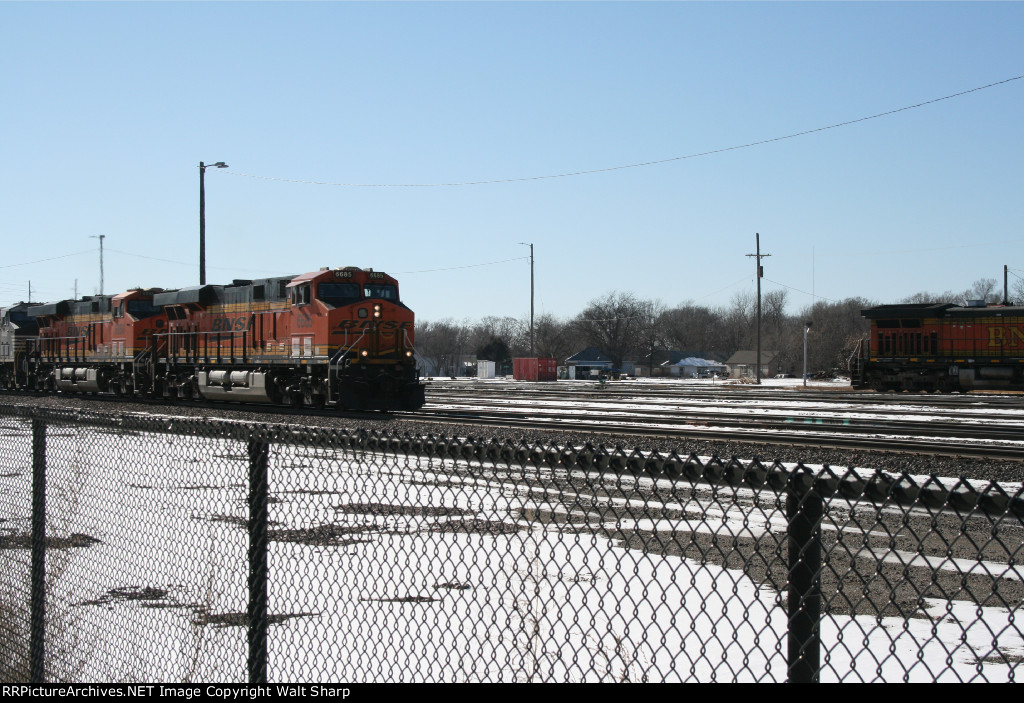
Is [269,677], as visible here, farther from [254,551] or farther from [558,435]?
[558,435]

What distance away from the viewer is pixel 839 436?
17.0 meters

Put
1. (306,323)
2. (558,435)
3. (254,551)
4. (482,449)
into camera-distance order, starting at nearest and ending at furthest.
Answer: (482,449) < (254,551) < (558,435) < (306,323)

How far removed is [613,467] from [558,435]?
13.4 m

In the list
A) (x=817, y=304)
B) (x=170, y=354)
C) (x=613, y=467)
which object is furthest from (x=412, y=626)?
(x=817, y=304)

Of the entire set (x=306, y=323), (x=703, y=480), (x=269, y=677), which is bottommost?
(x=269, y=677)

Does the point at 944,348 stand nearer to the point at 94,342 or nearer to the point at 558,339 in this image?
the point at 94,342

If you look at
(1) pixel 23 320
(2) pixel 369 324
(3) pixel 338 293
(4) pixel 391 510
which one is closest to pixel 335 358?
(2) pixel 369 324

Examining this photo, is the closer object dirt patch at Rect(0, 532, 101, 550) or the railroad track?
dirt patch at Rect(0, 532, 101, 550)

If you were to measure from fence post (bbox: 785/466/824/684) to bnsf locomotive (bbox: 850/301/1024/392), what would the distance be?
39.2m

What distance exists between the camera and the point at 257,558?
3.91 meters

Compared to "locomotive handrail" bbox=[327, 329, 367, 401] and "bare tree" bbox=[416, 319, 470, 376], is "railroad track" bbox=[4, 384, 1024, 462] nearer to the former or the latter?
"locomotive handrail" bbox=[327, 329, 367, 401]

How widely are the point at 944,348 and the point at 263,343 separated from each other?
28572mm

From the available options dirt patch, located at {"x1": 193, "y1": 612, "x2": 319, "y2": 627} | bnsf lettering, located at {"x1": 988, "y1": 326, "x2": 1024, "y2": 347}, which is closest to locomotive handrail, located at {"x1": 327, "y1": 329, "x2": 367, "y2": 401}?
dirt patch, located at {"x1": 193, "y1": 612, "x2": 319, "y2": 627}

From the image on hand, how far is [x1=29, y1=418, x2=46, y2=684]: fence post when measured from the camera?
5.18 meters
